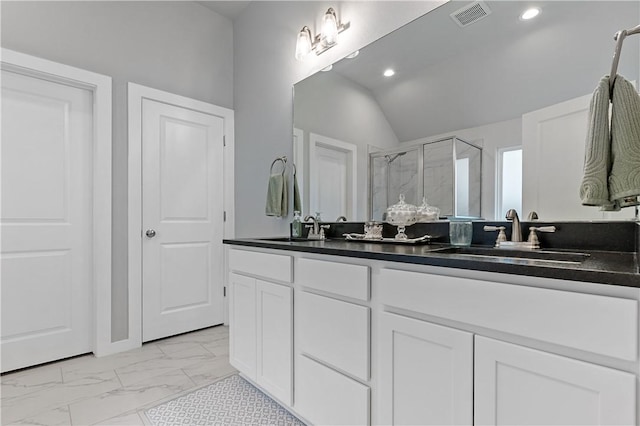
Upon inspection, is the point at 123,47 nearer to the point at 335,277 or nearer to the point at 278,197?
the point at 278,197

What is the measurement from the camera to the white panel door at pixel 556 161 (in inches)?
47.4

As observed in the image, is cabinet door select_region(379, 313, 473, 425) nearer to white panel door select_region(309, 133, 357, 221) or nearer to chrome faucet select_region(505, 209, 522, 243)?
chrome faucet select_region(505, 209, 522, 243)

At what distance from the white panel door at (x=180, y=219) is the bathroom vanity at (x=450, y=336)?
1.49 metres

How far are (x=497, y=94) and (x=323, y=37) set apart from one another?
121 cm

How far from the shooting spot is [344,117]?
2.07 meters

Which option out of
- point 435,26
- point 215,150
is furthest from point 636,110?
point 215,150

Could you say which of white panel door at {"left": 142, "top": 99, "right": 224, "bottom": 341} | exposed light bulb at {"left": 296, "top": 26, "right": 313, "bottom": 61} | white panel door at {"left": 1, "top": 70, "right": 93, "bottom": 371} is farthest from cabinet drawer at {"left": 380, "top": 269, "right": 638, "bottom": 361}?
white panel door at {"left": 1, "top": 70, "right": 93, "bottom": 371}

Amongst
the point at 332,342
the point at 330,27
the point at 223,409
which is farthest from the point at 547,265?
the point at 330,27

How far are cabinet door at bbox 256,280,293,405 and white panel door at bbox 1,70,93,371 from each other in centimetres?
159

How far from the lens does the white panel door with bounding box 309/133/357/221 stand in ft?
6.72

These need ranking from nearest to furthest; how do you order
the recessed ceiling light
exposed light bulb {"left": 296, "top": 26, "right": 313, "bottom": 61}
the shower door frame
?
the recessed ceiling light < the shower door frame < exposed light bulb {"left": 296, "top": 26, "right": 313, "bottom": 61}

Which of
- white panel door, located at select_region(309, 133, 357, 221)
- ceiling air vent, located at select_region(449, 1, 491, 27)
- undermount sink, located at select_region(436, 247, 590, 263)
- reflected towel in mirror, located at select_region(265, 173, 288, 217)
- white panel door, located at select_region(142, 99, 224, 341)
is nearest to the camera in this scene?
undermount sink, located at select_region(436, 247, 590, 263)

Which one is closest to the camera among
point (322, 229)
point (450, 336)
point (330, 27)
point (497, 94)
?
point (450, 336)

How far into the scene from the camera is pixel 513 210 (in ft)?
4.33
